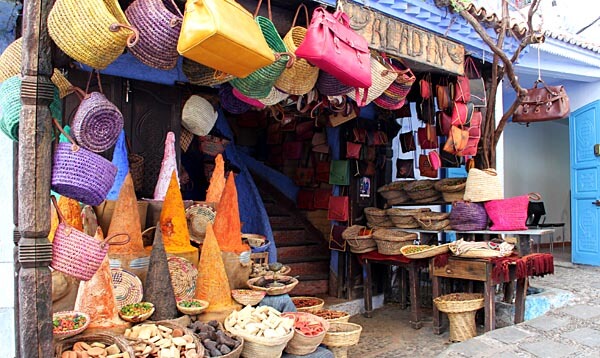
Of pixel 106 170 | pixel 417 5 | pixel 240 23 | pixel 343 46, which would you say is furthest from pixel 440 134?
pixel 106 170

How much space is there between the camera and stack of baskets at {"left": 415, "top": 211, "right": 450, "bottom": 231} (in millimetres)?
6594

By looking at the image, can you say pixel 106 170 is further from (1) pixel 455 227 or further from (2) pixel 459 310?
(1) pixel 455 227

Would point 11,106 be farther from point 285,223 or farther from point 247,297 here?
point 285,223

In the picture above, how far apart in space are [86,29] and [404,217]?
213 inches

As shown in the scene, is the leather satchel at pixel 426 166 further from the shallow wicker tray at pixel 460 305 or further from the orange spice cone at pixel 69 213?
the orange spice cone at pixel 69 213

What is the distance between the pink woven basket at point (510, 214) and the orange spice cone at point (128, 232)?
441 cm

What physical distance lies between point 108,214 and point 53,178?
125cm

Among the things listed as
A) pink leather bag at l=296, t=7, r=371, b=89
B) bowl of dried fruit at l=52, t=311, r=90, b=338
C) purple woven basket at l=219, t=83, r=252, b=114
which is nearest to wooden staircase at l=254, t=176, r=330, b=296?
purple woven basket at l=219, t=83, r=252, b=114

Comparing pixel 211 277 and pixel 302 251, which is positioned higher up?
pixel 211 277

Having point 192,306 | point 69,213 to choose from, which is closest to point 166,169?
point 69,213

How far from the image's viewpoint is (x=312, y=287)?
752cm

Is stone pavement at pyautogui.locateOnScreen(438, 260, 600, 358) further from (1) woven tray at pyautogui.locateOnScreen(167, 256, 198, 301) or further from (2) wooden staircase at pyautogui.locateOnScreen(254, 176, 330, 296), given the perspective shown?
(2) wooden staircase at pyautogui.locateOnScreen(254, 176, 330, 296)

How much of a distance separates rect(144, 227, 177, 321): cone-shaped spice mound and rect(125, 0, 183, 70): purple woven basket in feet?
Result: 4.16

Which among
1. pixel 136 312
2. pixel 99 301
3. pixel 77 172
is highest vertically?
pixel 77 172
